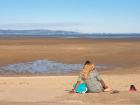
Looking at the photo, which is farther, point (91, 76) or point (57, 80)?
point (57, 80)

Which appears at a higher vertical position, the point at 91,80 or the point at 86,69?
the point at 86,69

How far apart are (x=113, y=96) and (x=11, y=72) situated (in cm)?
1374

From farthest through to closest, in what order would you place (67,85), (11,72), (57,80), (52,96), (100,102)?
(11,72), (57,80), (67,85), (52,96), (100,102)

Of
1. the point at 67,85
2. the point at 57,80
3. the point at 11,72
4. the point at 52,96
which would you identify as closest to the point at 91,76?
the point at 52,96

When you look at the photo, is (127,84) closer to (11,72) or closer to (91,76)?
(91,76)

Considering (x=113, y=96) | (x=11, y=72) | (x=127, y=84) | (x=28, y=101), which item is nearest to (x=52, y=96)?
(x=28, y=101)

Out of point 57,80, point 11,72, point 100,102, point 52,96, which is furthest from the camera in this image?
point 11,72

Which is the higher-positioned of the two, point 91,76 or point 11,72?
point 91,76

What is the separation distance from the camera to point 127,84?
1719 centimetres

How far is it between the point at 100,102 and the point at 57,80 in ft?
22.6

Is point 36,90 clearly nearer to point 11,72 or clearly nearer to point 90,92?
point 90,92

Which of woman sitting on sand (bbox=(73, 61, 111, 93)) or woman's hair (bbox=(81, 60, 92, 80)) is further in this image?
woman's hair (bbox=(81, 60, 92, 80))

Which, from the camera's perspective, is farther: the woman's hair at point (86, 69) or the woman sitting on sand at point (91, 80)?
the woman's hair at point (86, 69)

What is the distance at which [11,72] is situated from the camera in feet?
82.7
